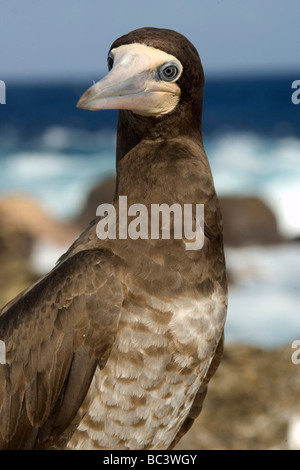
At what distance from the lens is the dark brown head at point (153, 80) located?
3.47 m

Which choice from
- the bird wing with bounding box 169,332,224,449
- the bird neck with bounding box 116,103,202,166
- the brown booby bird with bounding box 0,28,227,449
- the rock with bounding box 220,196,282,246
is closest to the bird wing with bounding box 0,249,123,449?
the brown booby bird with bounding box 0,28,227,449

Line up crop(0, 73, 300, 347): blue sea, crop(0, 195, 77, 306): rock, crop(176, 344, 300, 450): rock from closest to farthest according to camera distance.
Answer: crop(176, 344, 300, 450): rock, crop(0, 195, 77, 306): rock, crop(0, 73, 300, 347): blue sea

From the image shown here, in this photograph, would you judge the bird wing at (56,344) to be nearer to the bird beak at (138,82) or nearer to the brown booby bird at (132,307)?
the brown booby bird at (132,307)

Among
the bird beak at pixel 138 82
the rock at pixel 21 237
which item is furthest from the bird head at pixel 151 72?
the rock at pixel 21 237

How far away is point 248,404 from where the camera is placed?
7.45 meters

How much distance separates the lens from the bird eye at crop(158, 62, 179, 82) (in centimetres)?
353

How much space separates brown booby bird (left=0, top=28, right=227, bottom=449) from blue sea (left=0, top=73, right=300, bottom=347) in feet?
24.2

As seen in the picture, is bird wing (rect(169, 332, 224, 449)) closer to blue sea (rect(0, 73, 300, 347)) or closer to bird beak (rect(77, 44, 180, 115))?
bird beak (rect(77, 44, 180, 115))

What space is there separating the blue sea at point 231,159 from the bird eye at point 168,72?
782cm

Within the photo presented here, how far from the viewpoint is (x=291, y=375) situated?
801cm

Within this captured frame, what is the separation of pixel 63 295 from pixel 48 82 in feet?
137

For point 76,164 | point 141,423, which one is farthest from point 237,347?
point 76,164

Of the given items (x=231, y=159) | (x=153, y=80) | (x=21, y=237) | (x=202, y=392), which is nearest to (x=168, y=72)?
(x=153, y=80)

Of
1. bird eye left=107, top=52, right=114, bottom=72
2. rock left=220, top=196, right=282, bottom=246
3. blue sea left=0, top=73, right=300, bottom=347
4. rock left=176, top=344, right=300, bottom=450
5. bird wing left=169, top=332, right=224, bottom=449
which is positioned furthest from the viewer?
rock left=220, top=196, right=282, bottom=246
